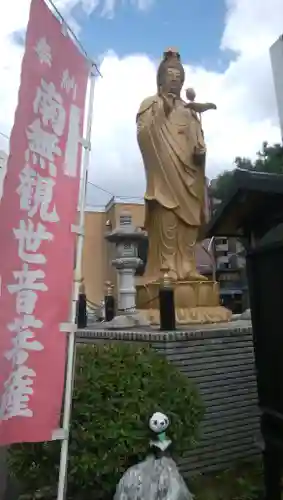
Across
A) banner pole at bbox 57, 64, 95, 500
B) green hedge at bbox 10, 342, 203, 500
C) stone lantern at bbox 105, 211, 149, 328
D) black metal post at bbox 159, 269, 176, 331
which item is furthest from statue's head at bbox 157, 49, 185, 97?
stone lantern at bbox 105, 211, 149, 328

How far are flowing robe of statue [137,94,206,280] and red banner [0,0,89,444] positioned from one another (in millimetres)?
3519

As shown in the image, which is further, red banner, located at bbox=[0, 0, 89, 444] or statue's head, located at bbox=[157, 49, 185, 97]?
statue's head, located at bbox=[157, 49, 185, 97]

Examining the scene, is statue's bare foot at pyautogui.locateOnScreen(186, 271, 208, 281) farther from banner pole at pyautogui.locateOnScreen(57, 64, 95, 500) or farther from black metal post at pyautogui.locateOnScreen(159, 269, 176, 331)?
banner pole at pyautogui.locateOnScreen(57, 64, 95, 500)

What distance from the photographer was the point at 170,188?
616cm

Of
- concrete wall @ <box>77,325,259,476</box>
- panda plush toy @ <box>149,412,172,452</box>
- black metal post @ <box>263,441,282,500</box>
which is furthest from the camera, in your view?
concrete wall @ <box>77,325,259,476</box>

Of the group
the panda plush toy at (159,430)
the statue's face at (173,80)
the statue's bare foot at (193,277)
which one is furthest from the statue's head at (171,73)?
the panda plush toy at (159,430)

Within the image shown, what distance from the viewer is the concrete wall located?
4332 mm

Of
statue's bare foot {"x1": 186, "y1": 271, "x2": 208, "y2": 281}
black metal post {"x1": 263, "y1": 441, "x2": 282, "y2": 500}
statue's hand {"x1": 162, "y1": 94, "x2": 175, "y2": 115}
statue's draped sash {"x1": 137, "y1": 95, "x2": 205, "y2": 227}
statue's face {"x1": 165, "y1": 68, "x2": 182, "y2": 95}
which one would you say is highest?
statue's face {"x1": 165, "y1": 68, "x2": 182, "y2": 95}

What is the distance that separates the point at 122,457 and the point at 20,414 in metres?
1.00

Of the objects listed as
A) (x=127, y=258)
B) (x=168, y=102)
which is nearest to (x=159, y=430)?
(x=168, y=102)

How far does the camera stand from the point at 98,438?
304 centimetres

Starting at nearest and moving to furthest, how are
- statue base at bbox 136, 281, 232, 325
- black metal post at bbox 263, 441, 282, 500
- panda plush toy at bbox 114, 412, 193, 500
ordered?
panda plush toy at bbox 114, 412, 193, 500 < black metal post at bbox 263, 441, 282, 500 < statue base at bbox 136, 281, 232, 325

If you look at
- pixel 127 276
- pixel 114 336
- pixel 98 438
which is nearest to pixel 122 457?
pixel 98 438

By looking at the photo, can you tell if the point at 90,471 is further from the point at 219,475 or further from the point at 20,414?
the point at 219,475
